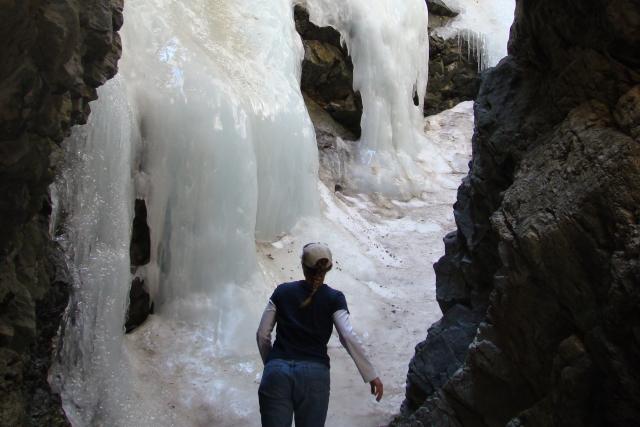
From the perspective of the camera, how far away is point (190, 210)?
691 centimetres

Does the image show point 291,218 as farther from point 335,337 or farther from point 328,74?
point 328,74

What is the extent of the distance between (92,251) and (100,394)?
1041 millimetres

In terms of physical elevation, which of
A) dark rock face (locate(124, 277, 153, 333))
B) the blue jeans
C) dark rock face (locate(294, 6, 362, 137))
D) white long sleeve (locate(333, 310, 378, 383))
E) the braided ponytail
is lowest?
the blue jeans

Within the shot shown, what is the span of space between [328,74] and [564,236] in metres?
8.71

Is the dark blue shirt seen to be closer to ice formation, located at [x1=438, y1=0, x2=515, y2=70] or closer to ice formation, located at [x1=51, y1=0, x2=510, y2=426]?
ice formation, located at [x1=51, y1=0, x2=510, y2=426]

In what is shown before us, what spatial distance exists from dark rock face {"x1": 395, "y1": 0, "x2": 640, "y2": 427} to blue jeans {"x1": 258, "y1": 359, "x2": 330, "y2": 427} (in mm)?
968

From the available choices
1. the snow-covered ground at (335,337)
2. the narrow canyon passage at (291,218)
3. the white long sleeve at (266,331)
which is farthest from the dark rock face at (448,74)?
the white long sleeve at (266,331)

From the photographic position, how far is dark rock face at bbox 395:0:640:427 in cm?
294

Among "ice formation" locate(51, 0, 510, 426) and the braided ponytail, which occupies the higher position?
"ice formation" locate(51, 0, 510, 426)

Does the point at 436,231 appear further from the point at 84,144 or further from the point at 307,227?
the point at 84,144

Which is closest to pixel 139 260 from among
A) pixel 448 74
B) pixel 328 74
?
pixel 328 74

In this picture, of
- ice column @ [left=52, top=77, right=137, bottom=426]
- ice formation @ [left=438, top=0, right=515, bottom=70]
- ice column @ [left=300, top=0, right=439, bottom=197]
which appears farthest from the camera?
ice formation @ [left=438, top=0, right=515, bottom=70]

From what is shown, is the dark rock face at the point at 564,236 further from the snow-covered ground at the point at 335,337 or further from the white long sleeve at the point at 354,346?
the snow-covered ground at the point at 335,337

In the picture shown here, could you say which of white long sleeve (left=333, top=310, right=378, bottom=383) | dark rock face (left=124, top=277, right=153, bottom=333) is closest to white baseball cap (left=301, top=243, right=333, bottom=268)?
white long sleeve (left=333, top=310, right=378, bottom=383)
